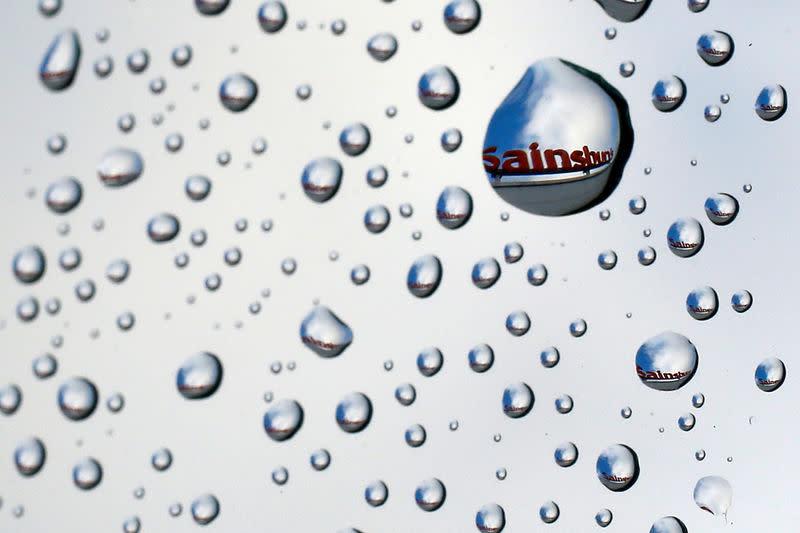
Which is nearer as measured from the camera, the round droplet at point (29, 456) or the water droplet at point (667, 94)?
the round droplet at point (29, 456)

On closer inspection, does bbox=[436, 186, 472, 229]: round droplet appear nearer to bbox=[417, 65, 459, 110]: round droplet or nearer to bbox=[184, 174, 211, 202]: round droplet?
bbox=[417, 65, 459, 110]: round droplet

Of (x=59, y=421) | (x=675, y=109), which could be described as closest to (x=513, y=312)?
(x=675, y=109)

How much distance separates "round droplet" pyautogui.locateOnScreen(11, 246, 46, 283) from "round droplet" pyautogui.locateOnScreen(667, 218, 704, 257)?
48 centimetres

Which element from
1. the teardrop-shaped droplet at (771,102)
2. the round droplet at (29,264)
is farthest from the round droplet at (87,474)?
the teardrop-shaped droplet at (771,102)

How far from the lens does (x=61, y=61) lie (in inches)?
23.6

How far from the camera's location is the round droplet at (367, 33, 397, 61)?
2.13 ft

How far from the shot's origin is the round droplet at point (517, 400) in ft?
2.30

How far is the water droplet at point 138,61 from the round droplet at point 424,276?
0.23m

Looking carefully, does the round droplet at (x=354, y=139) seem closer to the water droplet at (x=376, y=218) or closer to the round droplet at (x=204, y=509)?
the water droplet at (x=376, y=218)

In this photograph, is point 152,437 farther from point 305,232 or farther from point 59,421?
point 305,232

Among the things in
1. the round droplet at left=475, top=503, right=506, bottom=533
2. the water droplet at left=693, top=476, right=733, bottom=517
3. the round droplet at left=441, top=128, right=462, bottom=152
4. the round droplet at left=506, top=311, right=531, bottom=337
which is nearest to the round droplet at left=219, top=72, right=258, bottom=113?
the round droplet at left=441, top=128, right=462, bottom=152

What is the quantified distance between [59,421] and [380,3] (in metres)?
0.37

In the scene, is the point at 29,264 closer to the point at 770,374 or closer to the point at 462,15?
the point at 462,15

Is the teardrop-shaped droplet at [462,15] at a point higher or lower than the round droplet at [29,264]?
higher
